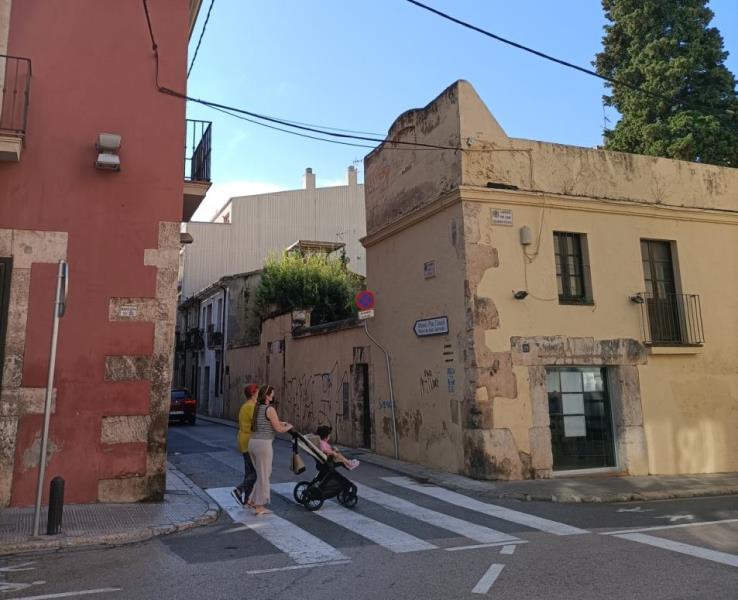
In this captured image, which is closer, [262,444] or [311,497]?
[262,444]

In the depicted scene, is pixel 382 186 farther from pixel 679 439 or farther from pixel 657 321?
pixel 679 439

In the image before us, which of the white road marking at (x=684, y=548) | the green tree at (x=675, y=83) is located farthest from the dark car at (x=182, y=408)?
the white road marking at (x=684, y=548)

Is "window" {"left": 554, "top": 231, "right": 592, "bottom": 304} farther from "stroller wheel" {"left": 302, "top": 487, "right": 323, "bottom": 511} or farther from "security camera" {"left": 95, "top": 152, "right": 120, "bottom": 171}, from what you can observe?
"security camera" {"left": 95, "top": 152, "right": 120, "bottom": 171}

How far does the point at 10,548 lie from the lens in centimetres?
595

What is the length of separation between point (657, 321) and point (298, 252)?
706 inches

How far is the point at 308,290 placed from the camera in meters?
24.7

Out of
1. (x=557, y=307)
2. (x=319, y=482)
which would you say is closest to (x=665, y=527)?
(x=319, y=482)

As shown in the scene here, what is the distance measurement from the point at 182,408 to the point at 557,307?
17182mm

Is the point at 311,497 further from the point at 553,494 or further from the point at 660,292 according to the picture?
the point at 660,292

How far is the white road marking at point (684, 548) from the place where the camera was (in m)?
5.57

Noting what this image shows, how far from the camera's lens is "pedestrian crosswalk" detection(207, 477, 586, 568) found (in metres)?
6.12

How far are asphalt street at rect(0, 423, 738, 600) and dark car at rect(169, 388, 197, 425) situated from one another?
16.4 m

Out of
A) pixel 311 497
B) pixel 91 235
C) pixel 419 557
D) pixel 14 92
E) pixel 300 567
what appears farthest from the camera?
pixel 91 235

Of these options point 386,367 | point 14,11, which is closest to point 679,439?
point 386,367
